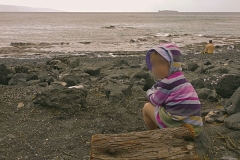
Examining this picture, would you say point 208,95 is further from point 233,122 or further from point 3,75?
point 3,75

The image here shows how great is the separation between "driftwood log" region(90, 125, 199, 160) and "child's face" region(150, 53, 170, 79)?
2.94 ft

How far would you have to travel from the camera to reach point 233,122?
5.30 m

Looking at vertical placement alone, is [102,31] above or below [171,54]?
below

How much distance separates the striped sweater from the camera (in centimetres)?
378

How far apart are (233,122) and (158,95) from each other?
2.09 meters

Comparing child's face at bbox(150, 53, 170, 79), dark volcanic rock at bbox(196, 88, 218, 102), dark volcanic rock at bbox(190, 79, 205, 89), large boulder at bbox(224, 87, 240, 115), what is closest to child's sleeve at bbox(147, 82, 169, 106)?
child's face at bbox(150, 53, 170, 79)

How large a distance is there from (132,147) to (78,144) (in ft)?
6.60

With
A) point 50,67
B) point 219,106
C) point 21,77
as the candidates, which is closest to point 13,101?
point 21,77

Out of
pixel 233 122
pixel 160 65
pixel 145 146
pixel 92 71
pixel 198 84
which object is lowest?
pixel 92 71

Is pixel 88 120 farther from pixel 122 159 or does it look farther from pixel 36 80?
pixel 36 80

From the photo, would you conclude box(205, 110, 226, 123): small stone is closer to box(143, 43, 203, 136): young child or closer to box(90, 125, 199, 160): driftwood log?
box(143, 43, 203, 136): young child

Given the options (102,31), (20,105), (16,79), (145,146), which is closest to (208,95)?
(20,105)

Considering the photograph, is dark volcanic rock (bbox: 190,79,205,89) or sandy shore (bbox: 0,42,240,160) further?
dark volcanic rock (bbox: 190,79,205,89)

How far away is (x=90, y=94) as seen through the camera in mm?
7598
